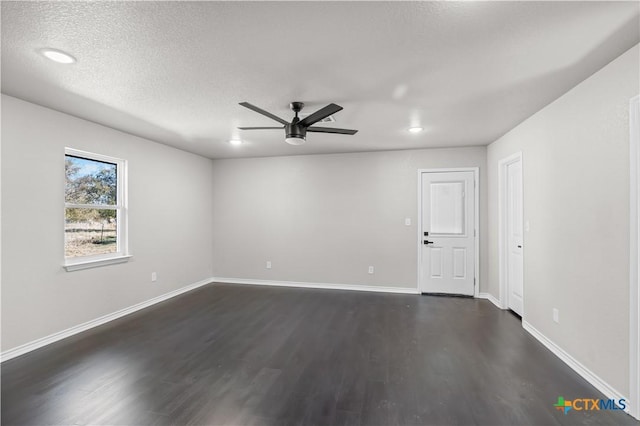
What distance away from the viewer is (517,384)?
2279 millimetres

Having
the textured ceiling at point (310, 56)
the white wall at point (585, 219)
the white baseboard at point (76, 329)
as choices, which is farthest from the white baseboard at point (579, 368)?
the white baseboard at point (76, 329)

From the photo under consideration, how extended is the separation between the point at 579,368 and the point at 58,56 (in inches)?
184

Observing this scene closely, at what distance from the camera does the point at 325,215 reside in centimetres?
533

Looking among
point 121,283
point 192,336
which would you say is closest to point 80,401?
point 192,336

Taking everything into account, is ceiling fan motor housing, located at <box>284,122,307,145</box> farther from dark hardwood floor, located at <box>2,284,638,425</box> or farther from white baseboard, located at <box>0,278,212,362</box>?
white baseboard, located at <box>0,278,212,362</box>

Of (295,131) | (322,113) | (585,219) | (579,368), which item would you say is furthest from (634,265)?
(295,131)

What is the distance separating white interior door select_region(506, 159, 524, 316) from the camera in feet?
12.2

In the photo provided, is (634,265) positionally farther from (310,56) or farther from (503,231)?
(310,56)

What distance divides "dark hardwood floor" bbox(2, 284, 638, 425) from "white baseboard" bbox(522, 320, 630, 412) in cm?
A: 7

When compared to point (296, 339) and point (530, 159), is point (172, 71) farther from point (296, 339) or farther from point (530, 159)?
point (530, 159)

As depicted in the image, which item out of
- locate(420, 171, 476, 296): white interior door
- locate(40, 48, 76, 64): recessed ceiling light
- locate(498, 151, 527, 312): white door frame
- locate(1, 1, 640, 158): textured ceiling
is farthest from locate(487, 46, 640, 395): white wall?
locate(40, 48, 76, 64): recessed ceiling light

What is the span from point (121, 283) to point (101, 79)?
8.84 feet

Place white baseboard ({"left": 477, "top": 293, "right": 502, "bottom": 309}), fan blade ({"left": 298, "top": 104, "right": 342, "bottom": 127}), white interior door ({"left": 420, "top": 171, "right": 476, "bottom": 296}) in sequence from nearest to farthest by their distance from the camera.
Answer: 1. fan blade ({"left": 298, "top": 104, "right": 342, "bottom": 127})
2. white baseboard ({"left": 477, "top": 293, "right": 502, "bottom": 309})
3. white interior door ({"left": 420, "top": 171, "right": 476, "bottom": 296})

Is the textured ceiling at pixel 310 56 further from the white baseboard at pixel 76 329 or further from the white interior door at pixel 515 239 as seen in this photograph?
the white baseboard at pixel 76 329
